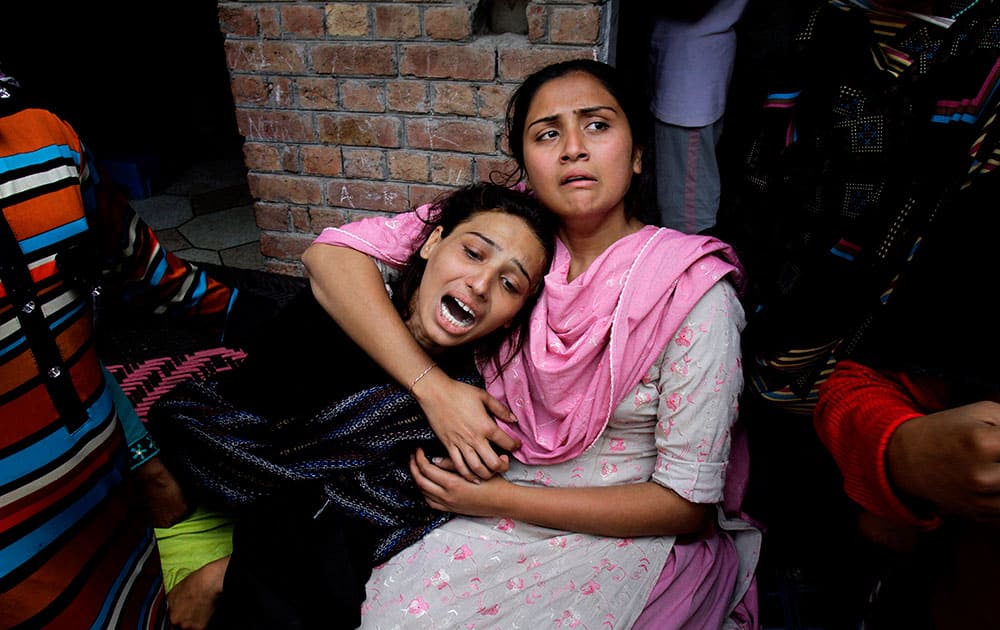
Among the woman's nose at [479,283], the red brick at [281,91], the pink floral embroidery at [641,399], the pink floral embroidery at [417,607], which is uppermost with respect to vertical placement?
the red brick at [281,91]

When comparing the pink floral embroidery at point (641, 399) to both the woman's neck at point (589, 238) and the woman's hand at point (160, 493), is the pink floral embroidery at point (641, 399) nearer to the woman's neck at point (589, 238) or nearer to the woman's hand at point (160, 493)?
the woman's neck at point (589, 238)

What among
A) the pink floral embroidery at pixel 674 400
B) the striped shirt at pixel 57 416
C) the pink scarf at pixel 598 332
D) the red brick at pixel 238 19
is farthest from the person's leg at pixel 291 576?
the red brick at pixel 238 19

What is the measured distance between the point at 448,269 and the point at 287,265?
63.0 inches

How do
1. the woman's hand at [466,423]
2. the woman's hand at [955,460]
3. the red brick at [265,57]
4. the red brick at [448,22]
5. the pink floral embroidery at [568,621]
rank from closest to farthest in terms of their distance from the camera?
1. the woman's hand at [955,460]
2. the pink floral embroidery at [568,621]
3. the woman's hand at [466,423]
4. the red brick at [448,22]
5. the red brick at [265,57]

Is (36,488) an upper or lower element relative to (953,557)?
upper

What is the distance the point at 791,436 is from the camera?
153 cm

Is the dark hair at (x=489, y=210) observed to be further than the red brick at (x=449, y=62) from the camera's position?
No

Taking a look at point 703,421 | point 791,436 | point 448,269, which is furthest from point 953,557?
point 448,269

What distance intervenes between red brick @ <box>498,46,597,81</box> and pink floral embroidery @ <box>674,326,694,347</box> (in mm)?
1180

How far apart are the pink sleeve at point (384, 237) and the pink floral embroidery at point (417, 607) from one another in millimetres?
752

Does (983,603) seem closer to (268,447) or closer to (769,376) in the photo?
(769,376)

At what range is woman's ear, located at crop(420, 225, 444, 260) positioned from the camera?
1451mm

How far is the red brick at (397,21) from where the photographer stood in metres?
2.10

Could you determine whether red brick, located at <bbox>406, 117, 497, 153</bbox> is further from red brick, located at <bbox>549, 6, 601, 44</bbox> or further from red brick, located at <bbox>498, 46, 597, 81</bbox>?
red brick, located at <bbox>549, 6, 601, 44</bbox>
